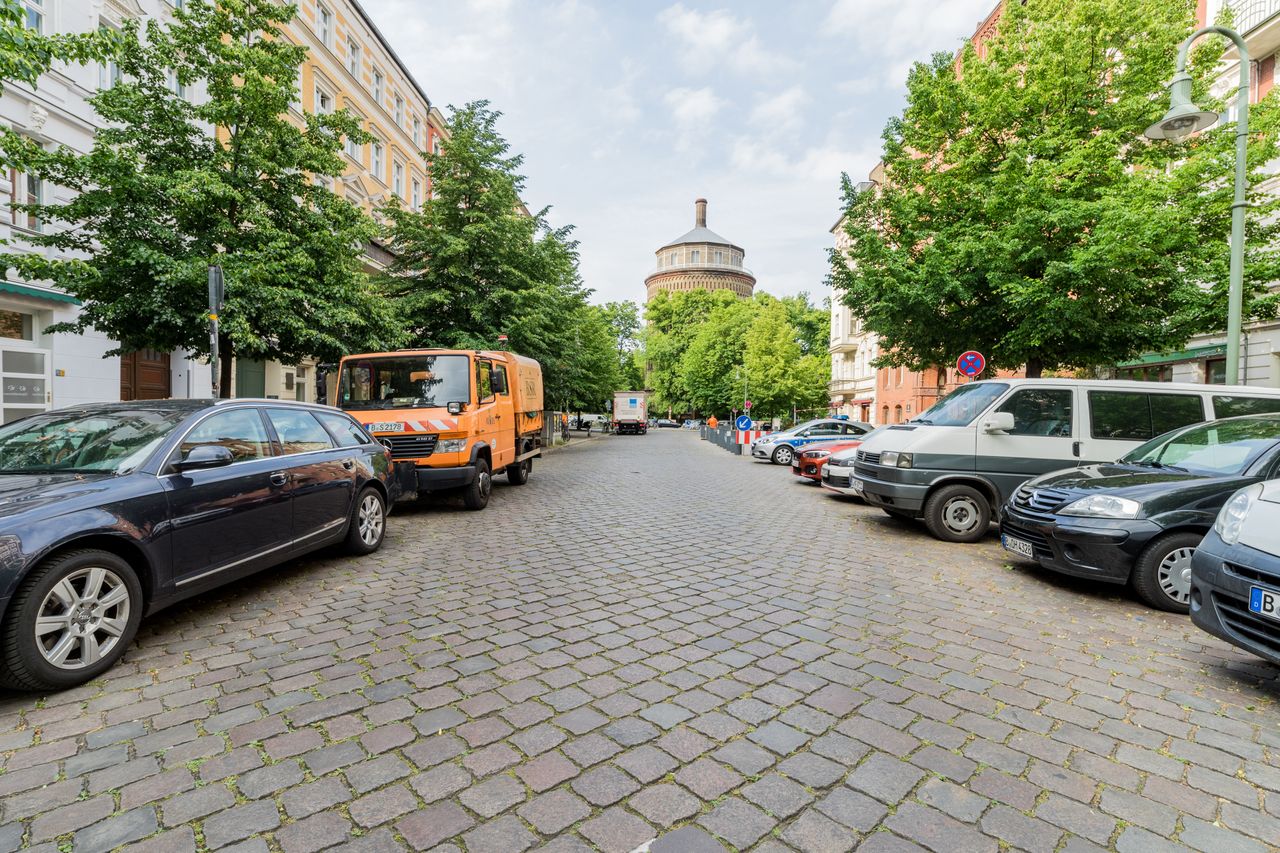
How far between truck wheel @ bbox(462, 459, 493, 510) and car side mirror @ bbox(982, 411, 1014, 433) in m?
6.92

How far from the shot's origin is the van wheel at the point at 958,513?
782 centimetres

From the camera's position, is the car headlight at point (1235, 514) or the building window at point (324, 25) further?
the building window at point (324, 25)

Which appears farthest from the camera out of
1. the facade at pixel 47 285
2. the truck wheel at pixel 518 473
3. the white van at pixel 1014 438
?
the truck wheel at pixel 518 473

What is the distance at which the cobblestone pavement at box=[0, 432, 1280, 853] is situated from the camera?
91.6 inches

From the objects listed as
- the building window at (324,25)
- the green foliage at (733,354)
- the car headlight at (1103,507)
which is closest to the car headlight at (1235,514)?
the car headlight at (1103,507)

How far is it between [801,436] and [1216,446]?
14.7 metres

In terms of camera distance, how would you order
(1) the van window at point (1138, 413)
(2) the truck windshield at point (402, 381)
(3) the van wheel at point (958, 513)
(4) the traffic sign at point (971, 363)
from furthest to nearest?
1. (4) the traffic sign at point (971, 363)
2. (2) the truck windshield at point (402, 381)
3. (3) the van wheel at point (958, 513)
4. (1) the van window at point (1138, 413)

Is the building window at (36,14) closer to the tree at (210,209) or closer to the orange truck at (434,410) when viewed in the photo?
the tree at (210,209)

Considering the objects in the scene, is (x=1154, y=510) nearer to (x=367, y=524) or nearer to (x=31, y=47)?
(x=367, y=524)

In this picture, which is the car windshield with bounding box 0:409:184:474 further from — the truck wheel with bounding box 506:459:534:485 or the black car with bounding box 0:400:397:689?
the truck wheel with bounding box 506:459:534:485

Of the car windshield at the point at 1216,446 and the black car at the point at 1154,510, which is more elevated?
the car windshield at the point at 1216,446

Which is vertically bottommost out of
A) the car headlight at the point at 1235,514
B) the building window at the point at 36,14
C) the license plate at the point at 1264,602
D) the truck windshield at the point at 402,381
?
the license plate at the point at 1264,602

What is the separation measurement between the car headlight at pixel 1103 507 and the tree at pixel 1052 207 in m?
6.72

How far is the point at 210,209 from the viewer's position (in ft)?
32.1
